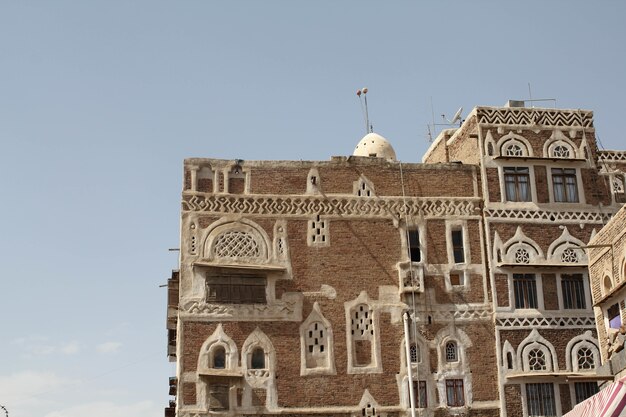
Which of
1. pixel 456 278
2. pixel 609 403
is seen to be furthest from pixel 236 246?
pixel 609 403

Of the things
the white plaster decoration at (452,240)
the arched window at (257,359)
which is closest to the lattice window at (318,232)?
the arched window at (257,359)

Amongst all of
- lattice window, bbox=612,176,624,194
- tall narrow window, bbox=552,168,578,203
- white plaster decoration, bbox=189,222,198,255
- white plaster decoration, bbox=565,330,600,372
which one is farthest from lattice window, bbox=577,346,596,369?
white plaster decoration, bbox=189,222,198,255

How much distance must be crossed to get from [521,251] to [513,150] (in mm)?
4104

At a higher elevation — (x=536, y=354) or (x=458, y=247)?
(x=458, y=247)

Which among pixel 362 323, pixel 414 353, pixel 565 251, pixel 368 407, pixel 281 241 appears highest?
pixel 281 241

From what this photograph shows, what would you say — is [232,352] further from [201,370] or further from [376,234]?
[376,234]

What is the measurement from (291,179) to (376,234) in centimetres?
389

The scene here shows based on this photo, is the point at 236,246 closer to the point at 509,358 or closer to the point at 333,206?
the point at 333,206

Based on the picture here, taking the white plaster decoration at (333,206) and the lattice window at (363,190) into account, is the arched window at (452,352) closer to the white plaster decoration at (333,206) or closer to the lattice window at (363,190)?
the white plaster decoration at (333,206)

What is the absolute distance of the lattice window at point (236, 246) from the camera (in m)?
38.0

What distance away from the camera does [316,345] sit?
37.6 m

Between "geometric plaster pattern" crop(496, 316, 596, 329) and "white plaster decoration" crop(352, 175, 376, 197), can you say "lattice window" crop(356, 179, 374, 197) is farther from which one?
"geometric plaster pattern" crop(496, 316, 596, 329)

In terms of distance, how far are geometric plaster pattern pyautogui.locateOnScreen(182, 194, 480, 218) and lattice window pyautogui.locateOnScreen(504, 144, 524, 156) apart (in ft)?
7.56

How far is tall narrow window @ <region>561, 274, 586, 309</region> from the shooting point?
38875mm
